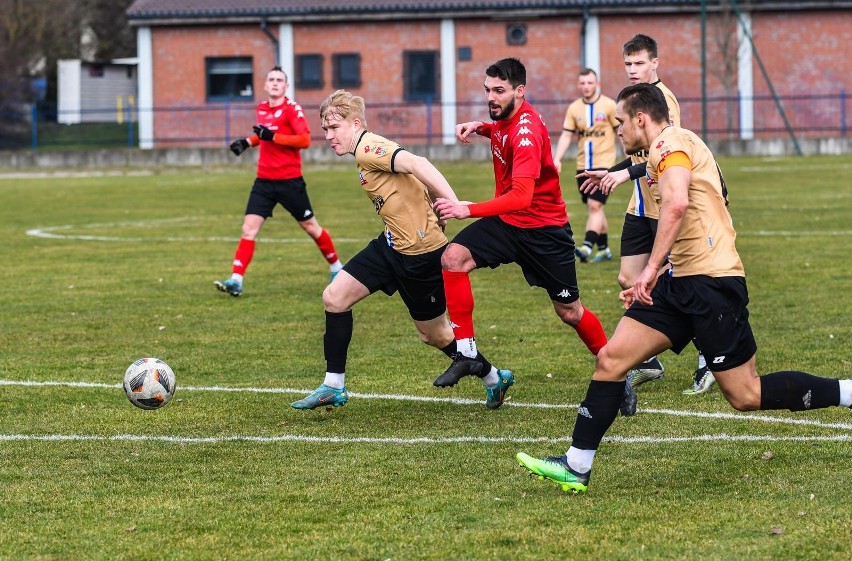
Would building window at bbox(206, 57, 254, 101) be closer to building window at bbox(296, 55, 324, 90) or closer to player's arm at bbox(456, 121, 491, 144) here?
building window at bbox(296, 55, 324, 90)

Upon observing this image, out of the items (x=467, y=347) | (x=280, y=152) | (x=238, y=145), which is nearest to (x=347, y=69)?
(x=280, y=152)

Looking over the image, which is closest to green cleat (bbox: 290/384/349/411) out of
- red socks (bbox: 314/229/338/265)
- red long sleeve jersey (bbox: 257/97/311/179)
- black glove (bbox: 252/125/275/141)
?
black glove (bbox: 252/125/275/141)

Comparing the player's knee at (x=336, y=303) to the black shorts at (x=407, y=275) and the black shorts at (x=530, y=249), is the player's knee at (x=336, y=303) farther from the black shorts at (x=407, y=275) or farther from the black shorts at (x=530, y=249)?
the black shorts at (x=530, y=249)

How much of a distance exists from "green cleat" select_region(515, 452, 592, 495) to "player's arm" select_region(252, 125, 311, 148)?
26.1 feet

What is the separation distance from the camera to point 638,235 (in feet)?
30.0

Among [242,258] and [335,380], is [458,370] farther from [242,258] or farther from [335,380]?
[242,258]

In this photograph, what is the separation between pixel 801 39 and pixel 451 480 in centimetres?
4026

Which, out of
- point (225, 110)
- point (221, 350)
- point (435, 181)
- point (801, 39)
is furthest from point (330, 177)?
point (435, 181)

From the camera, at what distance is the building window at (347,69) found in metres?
45.4

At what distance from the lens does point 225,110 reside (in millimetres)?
44656

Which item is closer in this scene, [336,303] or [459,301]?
[459,301]

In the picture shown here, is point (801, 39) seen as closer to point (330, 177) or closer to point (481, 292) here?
point (330, 177)

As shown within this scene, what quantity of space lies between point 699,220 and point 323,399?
2.72m

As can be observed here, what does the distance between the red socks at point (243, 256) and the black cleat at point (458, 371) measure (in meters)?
5.99
